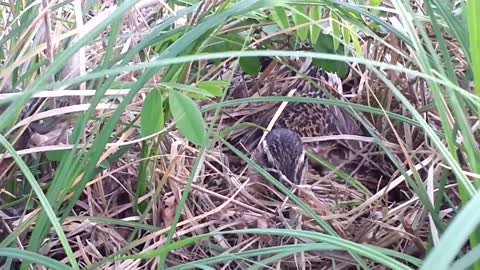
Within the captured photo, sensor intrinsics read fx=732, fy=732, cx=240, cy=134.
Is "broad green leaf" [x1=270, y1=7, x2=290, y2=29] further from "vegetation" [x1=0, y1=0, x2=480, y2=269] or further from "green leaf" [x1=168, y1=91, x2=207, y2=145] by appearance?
"green leaf" [x1=168, y1=91, x2=207, y2=145]

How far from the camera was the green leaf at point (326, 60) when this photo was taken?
1.38 meters

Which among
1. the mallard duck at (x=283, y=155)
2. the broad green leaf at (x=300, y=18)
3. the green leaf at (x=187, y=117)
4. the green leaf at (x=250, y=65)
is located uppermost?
the broad green leaf at (x=300, y=18)

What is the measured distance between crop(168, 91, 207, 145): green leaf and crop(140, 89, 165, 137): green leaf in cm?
3

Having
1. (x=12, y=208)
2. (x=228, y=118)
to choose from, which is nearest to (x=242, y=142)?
(x=228, y=118)

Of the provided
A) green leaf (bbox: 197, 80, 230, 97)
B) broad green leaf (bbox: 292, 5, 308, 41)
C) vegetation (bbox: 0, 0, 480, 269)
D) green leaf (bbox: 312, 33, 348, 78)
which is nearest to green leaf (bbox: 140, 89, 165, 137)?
vegetation (bbox: 0, 0, 480, 269)

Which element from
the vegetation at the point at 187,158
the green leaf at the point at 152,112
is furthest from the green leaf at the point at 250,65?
the green leaf at the point at 152,112

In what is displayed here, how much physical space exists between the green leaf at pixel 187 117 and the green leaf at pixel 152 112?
28 millimetres

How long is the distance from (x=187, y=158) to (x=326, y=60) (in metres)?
0.34

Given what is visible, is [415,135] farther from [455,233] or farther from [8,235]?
[455,233]

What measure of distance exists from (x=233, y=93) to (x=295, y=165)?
33 centimetres

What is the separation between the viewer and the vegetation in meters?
0.97

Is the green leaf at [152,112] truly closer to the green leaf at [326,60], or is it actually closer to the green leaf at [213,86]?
the green leaf at [213,86]

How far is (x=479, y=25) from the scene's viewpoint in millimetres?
780

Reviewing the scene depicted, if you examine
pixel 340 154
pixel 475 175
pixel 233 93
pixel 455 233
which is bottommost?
pixel 340 154
